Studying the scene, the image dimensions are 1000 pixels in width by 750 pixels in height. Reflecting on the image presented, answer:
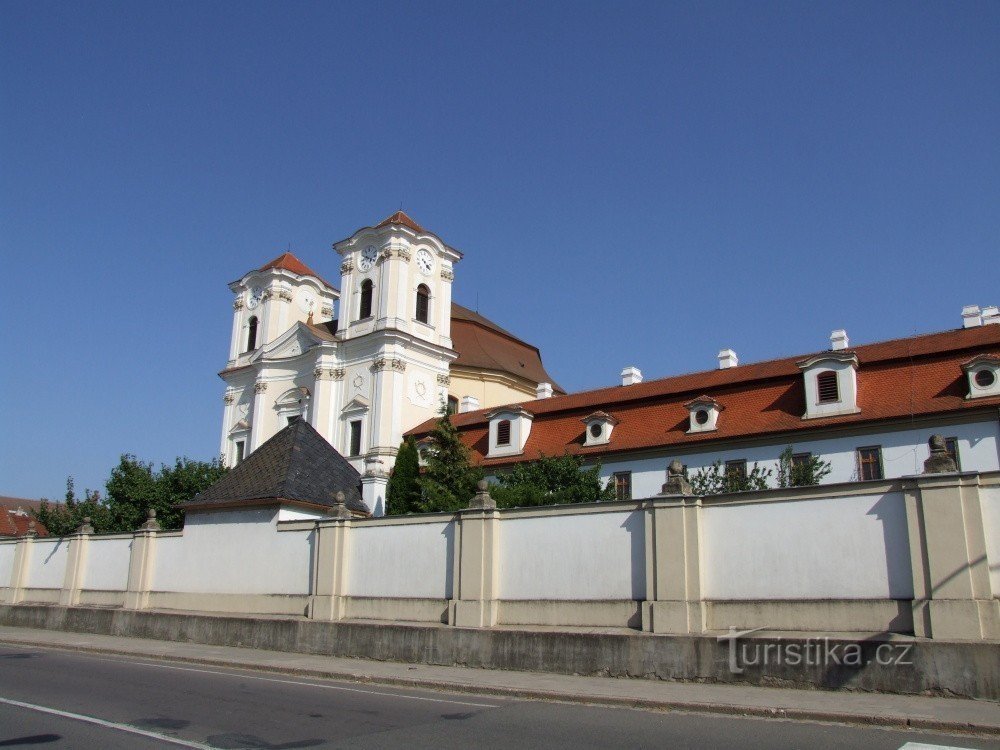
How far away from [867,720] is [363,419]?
38.7 metres

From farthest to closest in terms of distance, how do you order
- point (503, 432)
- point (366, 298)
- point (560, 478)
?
point (366, 298), point (503, 432), point (560, 478)

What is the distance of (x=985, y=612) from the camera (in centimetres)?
1273

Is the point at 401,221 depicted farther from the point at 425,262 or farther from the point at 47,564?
the point at 47,564

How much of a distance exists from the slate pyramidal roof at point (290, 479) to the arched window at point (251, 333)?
29419 millimetres

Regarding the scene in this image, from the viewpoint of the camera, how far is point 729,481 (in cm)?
2978

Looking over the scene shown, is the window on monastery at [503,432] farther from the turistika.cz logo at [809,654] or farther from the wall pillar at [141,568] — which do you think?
the turistika.cz logo at [809,654]

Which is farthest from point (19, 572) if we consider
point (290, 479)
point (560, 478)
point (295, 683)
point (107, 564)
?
point (295, 683)

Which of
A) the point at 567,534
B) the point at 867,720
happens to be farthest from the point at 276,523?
the point at 867,720

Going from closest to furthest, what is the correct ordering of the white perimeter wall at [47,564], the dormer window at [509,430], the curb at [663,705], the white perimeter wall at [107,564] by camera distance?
Result: the curb at [663,705]
the white perimeter wall at [107,564]
the white perimeter wall at [47,564]
the dormer window at [509,430]

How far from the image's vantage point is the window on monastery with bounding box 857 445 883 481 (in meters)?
30.7

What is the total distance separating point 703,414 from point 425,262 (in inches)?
881

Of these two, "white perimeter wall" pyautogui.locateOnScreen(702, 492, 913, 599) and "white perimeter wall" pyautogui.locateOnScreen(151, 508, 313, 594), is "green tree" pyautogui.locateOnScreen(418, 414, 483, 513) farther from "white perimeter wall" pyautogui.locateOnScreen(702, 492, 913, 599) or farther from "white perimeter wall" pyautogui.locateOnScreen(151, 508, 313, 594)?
"white perimeter wall" pyautogui.locateOnScreen(702, 492, 913, 599)

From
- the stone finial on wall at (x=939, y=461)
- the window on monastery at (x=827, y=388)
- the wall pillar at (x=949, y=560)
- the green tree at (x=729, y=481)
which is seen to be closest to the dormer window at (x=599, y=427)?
the green tree at (x=729, y=481)

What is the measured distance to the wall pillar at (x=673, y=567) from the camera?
15367mm
